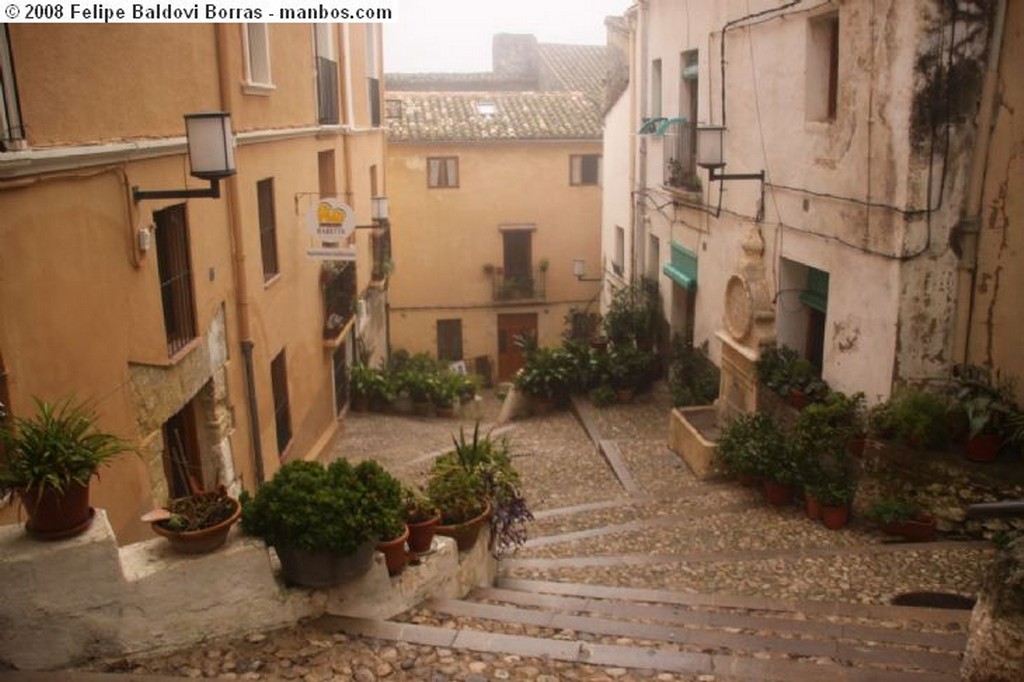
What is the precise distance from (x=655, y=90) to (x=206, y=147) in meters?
11.3

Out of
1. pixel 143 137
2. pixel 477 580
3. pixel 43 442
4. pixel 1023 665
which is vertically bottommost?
pixel 477 580

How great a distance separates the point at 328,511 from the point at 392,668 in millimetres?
895

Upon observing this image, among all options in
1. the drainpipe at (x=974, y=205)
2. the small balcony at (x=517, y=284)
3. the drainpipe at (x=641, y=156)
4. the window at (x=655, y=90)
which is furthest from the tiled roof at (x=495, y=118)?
the drainpipe at (x=974, y=205)

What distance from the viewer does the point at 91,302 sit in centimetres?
619

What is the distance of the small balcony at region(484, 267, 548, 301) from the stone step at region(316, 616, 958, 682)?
2139 centimetres

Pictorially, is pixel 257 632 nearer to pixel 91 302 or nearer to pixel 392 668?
pixel 392 668

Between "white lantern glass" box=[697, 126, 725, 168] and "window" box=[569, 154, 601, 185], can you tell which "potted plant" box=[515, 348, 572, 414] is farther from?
"window" box=[569, 154, 601, 185]

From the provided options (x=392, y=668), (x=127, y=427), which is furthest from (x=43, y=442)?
(x=127, y=427)

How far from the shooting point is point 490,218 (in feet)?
84.8

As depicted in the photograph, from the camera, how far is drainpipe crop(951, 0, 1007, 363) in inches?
304

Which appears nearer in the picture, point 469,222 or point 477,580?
point 477,580

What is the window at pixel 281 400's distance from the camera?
471 inches

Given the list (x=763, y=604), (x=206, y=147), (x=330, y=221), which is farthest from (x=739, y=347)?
(x=206, y=147)

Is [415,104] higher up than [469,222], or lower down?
higher up
